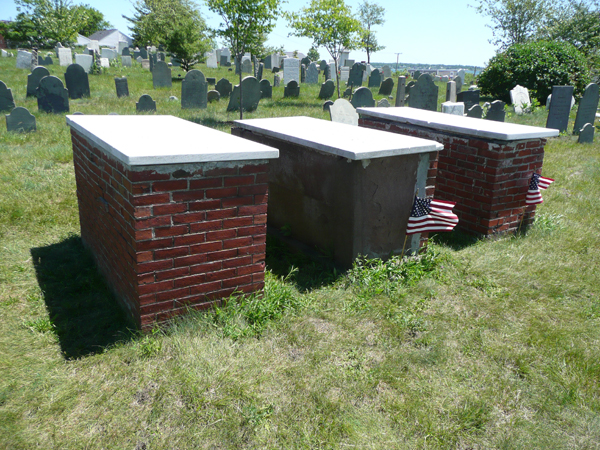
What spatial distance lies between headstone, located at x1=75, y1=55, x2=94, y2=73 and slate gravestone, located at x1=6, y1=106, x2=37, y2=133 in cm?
1320

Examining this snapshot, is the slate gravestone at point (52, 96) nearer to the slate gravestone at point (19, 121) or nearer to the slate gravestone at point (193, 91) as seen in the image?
the slate gravestone at point (19, 121)

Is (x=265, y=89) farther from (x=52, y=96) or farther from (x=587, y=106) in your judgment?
(x=587, y=106)

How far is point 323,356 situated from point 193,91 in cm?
1177

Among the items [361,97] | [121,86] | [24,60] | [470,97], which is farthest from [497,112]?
[24,60]

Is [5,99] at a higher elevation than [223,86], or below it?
below

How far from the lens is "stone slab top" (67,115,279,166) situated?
2.90 meters

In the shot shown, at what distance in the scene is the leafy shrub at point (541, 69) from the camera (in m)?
17.9

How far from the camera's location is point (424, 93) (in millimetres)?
14500

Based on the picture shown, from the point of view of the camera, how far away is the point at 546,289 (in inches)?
162

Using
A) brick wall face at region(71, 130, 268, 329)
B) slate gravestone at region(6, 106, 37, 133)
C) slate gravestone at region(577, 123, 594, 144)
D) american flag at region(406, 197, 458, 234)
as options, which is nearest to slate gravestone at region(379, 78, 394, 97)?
slate gravestone at region(577, 123, 594, 144)

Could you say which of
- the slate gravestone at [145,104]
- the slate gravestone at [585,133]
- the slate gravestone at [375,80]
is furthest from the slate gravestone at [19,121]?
the slate gravestone at [375,80]

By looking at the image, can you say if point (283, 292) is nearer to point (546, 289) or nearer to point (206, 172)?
point (206, 172)

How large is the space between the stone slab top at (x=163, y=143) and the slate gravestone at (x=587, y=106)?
1216cm

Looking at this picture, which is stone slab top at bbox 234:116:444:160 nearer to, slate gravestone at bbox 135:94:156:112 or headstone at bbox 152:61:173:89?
slate gravestone at bbox 135:94:156:112
